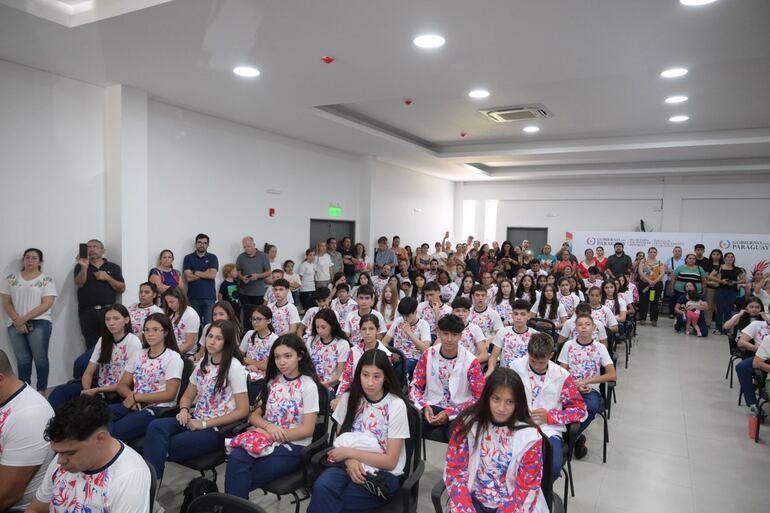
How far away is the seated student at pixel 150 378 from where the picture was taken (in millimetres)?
3057

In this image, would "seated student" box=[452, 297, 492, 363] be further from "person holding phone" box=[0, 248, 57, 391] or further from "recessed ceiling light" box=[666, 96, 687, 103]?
"recessed ceiling light" box=[666, 96, 687, 103]

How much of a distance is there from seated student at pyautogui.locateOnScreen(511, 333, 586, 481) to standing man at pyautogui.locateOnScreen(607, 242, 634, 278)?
7898 mm

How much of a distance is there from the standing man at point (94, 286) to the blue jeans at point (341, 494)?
3.95 m

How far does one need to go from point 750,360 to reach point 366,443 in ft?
13.7

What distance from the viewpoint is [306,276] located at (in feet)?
27.0

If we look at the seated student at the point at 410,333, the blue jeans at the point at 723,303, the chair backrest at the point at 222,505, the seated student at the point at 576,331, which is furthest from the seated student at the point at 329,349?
the blue jeans at the point at 723,303

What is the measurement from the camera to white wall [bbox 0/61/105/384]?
466 cm

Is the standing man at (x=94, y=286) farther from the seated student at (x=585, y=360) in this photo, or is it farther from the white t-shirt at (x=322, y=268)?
the seated student at (x=585, y=360)

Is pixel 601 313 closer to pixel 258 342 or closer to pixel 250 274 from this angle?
pixel 258 342

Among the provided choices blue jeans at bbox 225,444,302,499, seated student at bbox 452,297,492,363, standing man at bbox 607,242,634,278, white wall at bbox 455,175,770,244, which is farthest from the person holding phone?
white wall at bbox 455,175,770,244

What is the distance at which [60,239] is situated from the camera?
5.08m

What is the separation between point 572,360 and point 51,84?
579 cm

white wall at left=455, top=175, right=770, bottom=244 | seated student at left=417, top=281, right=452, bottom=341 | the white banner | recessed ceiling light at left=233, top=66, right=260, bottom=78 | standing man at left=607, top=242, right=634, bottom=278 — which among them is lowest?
seated student at left=417, top=281, right=452, bottom=341

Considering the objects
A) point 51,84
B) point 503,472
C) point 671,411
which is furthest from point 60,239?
point 671,411
